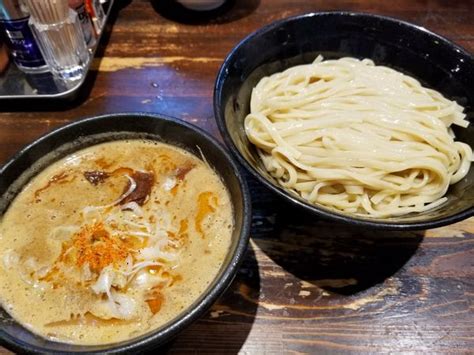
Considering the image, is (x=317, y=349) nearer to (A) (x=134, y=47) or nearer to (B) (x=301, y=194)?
(B) (x=301, y=194)

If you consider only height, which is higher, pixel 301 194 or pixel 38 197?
pixel 38 197

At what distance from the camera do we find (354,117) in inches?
67.0

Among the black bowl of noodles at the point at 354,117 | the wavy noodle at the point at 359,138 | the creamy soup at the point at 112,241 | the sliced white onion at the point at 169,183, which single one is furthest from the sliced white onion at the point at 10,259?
the wavy noodle at the point at 359,138

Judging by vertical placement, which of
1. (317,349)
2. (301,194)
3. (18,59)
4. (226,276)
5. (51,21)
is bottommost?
(317,349)

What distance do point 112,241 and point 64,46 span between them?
134 cm

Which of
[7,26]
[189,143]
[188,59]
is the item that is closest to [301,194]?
[189,143]

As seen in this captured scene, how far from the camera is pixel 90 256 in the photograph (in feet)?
4.15

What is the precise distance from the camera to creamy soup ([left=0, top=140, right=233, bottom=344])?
1199 mm

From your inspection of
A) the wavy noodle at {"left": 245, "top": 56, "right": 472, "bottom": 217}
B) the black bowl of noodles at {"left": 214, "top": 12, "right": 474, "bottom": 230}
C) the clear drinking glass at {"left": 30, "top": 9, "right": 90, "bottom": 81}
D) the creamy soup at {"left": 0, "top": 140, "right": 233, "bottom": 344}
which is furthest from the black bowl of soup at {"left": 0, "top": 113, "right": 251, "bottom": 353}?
the clear drinking glass at {"left": 30, "top": 9, "right": 90, "bottom": 81}

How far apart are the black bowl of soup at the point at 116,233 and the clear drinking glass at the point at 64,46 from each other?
2.93 feet

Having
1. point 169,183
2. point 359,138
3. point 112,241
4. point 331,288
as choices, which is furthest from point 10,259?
point 359,138

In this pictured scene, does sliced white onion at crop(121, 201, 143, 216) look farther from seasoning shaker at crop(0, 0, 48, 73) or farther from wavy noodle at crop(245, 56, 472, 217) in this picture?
seasoning shaker at crop(0, 0, 48, 73)

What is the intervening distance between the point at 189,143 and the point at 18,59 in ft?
4.41

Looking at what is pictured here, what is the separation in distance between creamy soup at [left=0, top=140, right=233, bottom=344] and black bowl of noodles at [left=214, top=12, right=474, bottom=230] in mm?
246
